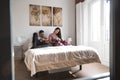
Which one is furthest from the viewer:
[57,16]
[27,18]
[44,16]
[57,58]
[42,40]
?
[57,16]

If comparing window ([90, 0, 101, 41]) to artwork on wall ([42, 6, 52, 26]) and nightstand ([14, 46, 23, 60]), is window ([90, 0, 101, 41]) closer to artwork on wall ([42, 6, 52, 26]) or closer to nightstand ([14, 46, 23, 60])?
artwork on wall ([42, 6, 52, 26])

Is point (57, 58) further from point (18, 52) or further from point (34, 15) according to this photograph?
point (34, 15)

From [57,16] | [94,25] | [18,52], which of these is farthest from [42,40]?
[94,25]

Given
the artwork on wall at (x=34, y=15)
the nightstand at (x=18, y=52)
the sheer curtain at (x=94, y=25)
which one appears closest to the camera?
the sheer curtain at (x=94, y=25)

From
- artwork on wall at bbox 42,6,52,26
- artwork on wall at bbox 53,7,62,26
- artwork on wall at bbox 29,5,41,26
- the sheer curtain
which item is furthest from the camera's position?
artwork on wall at bbox 53,7,62,26

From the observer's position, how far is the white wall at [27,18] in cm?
363

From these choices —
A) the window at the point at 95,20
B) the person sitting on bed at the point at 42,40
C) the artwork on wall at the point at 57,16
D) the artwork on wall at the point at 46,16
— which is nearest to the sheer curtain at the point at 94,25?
the window at the point at 95,20

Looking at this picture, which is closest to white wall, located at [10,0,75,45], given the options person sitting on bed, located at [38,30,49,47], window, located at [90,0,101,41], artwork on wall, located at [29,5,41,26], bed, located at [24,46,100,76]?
artwork on wall, located at [29,5,41,26]

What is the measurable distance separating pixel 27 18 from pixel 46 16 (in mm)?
566

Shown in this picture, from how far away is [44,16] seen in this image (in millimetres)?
3846

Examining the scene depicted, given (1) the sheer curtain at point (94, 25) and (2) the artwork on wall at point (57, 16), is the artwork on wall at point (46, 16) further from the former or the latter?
(1) the sheer curtain at point (94, 25)

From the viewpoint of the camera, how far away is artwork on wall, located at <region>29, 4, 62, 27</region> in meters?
3.75
